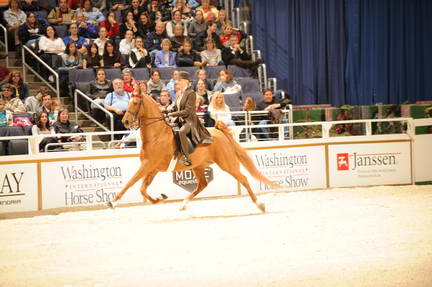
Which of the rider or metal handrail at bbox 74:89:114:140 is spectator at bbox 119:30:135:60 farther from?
the rider

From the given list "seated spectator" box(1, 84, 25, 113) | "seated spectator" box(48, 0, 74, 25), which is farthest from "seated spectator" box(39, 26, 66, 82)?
"seated spectator" box(1, 84, 25, 113)

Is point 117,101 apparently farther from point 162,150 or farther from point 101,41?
point 162,150

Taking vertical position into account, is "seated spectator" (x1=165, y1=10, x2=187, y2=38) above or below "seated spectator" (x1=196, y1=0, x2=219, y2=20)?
below

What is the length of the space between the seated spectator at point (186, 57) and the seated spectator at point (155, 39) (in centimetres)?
62

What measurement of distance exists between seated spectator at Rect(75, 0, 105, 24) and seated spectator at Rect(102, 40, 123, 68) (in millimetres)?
1395

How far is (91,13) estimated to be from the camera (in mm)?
14758

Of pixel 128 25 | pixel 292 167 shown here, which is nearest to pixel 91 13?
pixel 128 25

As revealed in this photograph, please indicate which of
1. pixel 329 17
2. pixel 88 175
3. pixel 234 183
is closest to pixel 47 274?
pixel 88 175

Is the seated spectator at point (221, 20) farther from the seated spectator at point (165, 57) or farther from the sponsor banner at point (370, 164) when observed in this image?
the sponsor banner at point (370, 164)

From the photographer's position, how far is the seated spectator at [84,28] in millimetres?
14234

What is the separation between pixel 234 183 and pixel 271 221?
3.31 metres

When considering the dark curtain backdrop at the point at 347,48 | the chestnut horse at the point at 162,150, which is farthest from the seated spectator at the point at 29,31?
the dark curtain backdrop at the point at 347,48

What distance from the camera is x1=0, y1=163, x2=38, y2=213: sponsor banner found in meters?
10.2

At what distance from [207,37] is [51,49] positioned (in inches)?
151
